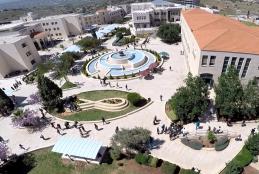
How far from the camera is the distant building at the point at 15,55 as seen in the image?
5738cm

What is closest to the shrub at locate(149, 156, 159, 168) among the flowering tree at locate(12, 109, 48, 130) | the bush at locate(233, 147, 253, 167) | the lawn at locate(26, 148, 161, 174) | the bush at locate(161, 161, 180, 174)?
the lawn at locate(26, 148, 161, 174)

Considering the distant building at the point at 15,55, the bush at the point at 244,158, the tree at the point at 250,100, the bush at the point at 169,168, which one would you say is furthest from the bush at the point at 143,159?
the distant building at the point at 15,55

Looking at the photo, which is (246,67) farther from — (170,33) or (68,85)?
(68,85)

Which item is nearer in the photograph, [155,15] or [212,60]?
[212,60]

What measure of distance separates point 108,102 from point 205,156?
761 inches

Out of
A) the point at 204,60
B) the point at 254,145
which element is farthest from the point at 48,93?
the point at 254,145

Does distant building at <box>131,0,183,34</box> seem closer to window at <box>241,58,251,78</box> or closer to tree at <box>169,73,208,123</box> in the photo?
window at <box>241,58,251,78</box>

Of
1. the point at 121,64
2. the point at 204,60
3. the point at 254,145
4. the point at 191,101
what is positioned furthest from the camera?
the point at 121,64

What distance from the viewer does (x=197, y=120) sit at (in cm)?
3225

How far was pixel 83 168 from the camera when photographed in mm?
27344

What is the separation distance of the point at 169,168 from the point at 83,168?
1112 cm

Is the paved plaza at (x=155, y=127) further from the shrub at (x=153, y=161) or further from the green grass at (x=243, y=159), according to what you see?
the shrub at (x=153, y=161)

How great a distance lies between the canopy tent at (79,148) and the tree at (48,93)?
1153 centimetres

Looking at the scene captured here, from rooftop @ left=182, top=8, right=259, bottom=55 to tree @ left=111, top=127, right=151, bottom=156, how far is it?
19285 millimetres
